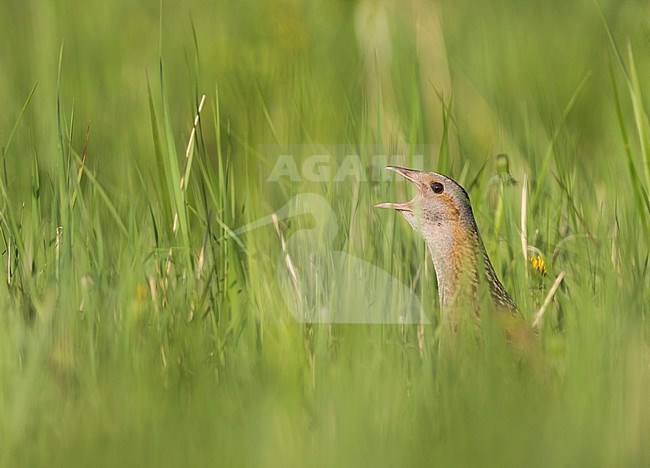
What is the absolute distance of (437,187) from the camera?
3.44 metres

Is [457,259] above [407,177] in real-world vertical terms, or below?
below

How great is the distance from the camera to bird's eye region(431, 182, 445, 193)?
3.43 meters

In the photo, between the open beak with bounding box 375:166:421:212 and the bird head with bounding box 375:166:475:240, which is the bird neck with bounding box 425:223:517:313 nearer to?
the bird head with bounding box 375:166:475:240

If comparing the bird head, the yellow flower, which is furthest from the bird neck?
the yellow flower

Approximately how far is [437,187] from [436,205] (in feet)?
0.18

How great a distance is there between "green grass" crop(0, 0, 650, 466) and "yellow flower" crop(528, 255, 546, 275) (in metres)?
0.05

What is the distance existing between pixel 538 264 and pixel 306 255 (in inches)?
28.1

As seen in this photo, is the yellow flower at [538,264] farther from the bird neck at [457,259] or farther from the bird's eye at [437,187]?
the bird's eye at [437,187]

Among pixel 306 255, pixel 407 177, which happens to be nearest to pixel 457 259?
pixel 407 177

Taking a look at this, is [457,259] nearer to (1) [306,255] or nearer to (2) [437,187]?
(2) [437,187]

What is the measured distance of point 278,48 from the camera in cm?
583

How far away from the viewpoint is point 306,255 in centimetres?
339

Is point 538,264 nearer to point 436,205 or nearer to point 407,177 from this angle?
point 436,205

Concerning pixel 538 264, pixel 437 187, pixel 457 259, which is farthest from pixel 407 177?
pixel 538 264
